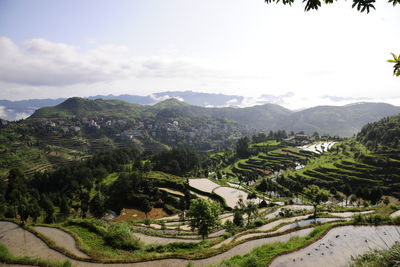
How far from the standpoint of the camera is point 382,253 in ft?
33.5

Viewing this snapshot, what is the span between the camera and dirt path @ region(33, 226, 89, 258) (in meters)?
21.0

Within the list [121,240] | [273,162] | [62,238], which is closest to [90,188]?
[62,238]

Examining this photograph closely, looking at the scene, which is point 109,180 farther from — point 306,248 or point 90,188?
point 306,248

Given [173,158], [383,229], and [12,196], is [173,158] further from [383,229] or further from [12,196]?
[383,229]

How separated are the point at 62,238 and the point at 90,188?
238 feet

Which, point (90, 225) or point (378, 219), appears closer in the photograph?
point (378, 219)

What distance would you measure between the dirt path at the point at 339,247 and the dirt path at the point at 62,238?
60.1ft

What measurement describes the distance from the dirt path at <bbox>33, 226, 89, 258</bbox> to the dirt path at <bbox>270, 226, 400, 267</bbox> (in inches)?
722

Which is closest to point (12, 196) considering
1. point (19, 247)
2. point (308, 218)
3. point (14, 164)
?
point (19, 247)

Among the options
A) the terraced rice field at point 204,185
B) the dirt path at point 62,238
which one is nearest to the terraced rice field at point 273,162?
the terraced rice field at point 204,185

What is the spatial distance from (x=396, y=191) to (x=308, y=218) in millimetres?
→ 66763

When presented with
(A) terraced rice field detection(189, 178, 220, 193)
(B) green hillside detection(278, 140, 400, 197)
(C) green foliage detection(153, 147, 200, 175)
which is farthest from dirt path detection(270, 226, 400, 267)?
(C) green foliage detection(153, 147, 200, 175)

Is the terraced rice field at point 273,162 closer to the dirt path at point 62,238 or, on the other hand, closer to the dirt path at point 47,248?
the dirt path at point 47,248

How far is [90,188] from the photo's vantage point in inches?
3509
